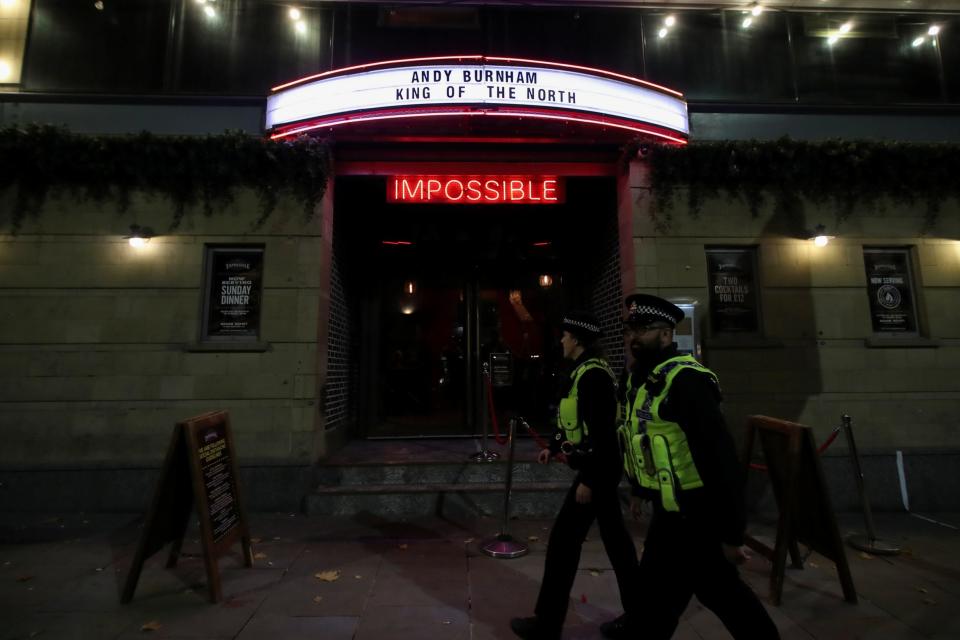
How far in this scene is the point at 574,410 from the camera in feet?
10.5

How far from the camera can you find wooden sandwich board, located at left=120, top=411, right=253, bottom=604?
3.69 meters

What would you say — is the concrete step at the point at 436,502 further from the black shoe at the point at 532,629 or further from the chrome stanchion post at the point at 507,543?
the black shoe at the point at 532,629

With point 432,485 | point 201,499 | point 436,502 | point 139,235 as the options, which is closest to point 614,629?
point 436,502

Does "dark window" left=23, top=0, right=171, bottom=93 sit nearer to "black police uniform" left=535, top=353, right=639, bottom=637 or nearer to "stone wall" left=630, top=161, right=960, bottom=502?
"stone wall" left=630, top=161, right=960, bottom=502

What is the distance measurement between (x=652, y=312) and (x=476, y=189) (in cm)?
476

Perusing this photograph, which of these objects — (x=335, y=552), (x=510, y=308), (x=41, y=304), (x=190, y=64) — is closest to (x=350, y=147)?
(x=190, y=64)

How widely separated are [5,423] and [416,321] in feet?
18.8

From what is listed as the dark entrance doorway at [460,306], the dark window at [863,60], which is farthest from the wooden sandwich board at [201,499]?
the dark window at [863,60]

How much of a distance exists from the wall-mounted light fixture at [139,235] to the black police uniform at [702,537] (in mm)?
6666

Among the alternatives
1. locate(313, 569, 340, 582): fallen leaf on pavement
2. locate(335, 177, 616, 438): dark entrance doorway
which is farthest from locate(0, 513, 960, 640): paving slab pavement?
locate(335, 177, 616, 438): dark entrance doorway

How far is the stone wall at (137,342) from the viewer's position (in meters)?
5.89

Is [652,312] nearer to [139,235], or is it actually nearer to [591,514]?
[591,514]

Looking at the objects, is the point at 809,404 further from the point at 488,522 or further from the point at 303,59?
the point at 303,59

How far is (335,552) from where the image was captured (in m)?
4.67
